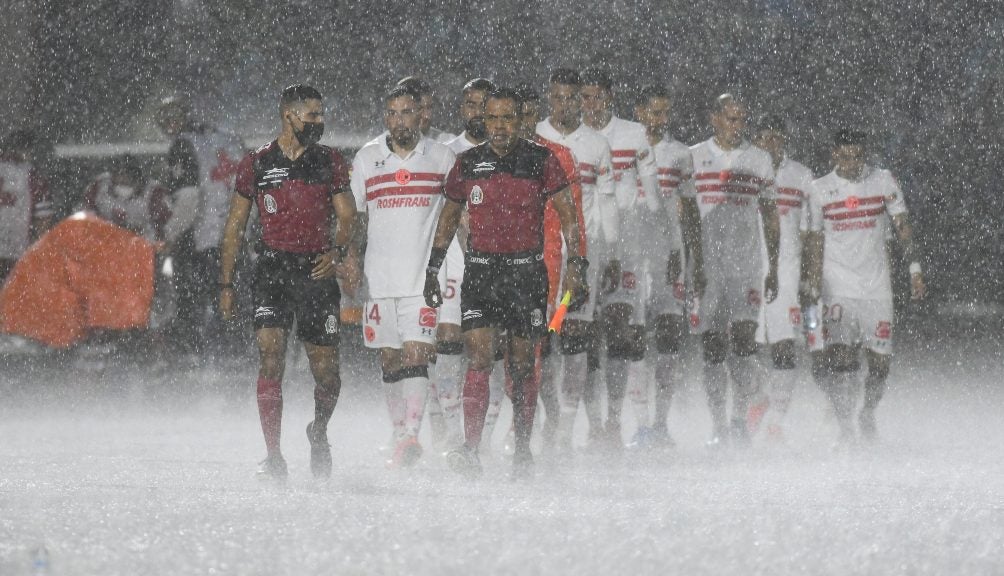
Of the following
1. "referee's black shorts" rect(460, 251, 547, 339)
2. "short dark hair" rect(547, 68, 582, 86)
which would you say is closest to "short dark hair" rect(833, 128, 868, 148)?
"short dark hair" rect(547, 68, 582, 86)

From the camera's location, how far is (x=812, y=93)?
20000mm

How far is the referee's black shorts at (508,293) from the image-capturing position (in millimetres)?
8625

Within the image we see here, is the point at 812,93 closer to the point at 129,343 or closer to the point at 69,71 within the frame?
the point at 69,71

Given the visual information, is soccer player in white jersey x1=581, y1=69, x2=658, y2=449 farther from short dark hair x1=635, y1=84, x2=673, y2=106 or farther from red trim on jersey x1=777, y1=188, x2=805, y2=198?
red trim on jersey x1=777, y1=188, x2=805, y2=198

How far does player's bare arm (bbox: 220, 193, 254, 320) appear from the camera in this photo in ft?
27.8

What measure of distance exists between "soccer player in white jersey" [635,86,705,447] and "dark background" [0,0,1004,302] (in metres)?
7.20

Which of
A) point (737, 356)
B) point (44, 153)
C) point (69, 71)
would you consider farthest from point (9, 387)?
point (69, 71)

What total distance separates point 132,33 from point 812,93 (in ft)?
24.3

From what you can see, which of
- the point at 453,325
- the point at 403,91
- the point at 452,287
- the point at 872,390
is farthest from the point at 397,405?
the point at 872,390

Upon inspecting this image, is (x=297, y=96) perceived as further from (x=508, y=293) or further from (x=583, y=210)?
(x=583, y=210)

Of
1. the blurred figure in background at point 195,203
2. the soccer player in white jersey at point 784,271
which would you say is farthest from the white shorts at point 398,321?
the blurred figure in background at point 195,203

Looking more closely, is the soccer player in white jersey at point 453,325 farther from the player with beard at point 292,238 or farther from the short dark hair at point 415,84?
the player with beard at point 292,238

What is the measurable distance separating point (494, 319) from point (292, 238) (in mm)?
1023

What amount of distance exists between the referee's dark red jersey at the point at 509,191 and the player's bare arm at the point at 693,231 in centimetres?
246
